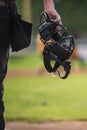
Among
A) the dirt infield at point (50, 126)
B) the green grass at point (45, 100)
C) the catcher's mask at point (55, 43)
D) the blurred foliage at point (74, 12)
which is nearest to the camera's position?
the catcher's mask at point (55, 43)

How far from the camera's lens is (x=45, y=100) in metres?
10.1

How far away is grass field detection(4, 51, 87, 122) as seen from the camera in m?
8.34

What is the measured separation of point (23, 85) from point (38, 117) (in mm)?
5240

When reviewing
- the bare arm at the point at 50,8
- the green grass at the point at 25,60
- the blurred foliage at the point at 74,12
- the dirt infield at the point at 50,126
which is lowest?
the blurred foliage at the point at 74,12

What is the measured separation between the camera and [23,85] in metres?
13.3

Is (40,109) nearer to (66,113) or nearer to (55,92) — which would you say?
(66,113)

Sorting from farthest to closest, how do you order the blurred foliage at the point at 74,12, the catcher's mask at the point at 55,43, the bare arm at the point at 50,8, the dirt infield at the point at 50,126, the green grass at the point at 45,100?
the blurred foliage at the point at 74,12
the green grass at the point at 45,100
the dirt infield at the point at 50,126
the catcher's mask at the point at 55,43
the bare arm at the point at 50,8

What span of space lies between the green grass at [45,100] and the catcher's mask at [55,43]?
3.13 metres

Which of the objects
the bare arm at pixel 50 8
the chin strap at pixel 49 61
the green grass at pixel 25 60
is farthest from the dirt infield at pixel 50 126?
the green grass at pixel 25 60

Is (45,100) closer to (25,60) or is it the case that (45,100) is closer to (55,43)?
(55,43)

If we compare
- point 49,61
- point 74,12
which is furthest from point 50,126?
point 74,12

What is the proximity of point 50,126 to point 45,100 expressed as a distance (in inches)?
115

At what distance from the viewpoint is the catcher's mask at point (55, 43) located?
15.7 feet

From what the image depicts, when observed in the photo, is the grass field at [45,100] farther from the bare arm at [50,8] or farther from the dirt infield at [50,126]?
the bare arm at [50,8]
